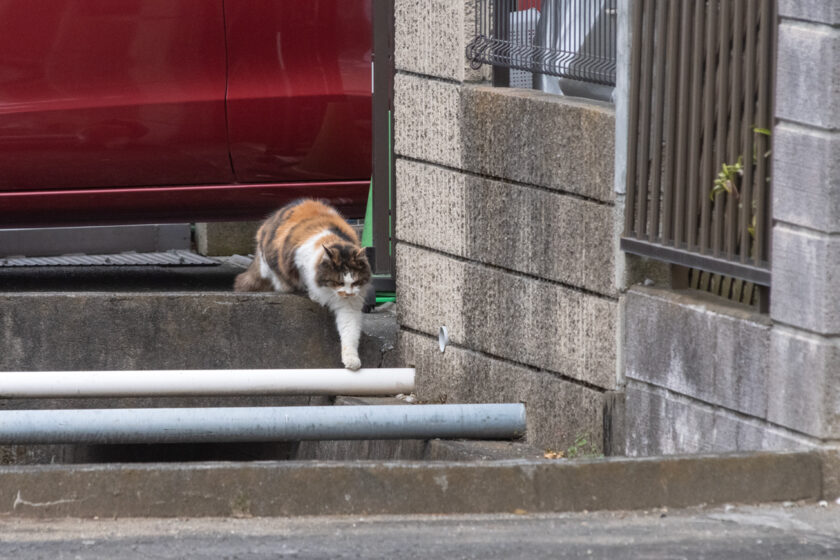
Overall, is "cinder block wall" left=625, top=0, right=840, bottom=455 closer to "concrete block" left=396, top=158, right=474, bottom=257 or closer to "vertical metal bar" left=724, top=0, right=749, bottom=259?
"vertical metal bar" left=724, top=0, right=749, bottom=259

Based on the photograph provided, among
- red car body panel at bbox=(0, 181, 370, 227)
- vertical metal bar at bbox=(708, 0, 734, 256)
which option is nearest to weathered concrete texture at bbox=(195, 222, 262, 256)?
red car body panel at bbox=(0, 181, 370, 227)

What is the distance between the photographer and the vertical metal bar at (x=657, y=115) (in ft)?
16.1

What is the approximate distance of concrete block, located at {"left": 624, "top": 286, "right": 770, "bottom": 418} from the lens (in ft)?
14.7

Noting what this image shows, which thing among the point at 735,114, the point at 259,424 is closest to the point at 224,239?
the point at 259,424

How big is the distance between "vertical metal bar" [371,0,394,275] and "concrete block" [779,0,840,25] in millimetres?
3342

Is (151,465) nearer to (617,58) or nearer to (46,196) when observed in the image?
(617,58)

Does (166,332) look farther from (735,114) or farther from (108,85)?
(735,114)

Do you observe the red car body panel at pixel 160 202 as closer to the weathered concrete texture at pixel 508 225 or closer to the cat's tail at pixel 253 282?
the cat's tail at pixel 253 282

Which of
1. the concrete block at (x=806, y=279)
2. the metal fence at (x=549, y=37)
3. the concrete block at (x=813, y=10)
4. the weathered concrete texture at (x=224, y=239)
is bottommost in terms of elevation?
the weathered concrete texture at (x=224, y=239)

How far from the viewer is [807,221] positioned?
4191 millimetres

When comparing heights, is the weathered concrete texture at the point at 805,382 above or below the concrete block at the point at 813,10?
below

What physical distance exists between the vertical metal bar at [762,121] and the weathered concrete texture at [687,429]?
0.55m

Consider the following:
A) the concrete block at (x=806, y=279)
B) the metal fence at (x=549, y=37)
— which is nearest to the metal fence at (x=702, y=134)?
the concrete block at (x=806, y=279)

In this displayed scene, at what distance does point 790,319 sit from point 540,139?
1.65 metres
